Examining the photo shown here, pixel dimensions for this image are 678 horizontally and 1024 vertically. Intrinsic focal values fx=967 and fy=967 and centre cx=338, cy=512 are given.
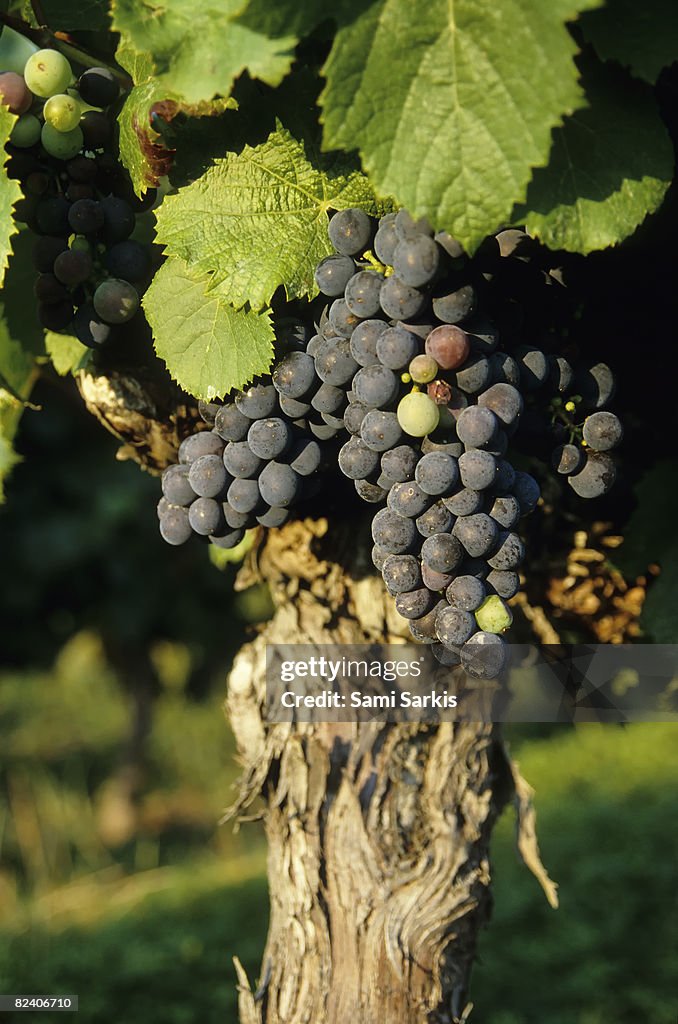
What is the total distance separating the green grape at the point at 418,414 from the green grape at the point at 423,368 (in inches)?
0.5

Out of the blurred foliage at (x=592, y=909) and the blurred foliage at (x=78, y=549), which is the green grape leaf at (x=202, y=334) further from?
the blurred foliage at (x=78, y=549)

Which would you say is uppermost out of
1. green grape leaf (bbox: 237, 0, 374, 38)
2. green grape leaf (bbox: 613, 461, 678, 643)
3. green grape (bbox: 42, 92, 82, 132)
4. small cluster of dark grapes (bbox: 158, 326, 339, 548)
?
green grape leaf (bbox: 237, 0, 374, 38)

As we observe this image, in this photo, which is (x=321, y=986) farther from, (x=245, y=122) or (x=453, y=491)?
(x=245, y=122)

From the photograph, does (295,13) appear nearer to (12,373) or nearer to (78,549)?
(12,373)

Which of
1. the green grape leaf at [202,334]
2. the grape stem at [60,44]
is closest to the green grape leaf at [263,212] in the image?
the green grape leaf at [202,334]

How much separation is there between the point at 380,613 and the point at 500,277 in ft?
1.83

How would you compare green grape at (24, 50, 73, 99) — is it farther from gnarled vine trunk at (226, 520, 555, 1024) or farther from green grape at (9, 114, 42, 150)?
gnarled vine trunk at (226, 520, 555, 1024)

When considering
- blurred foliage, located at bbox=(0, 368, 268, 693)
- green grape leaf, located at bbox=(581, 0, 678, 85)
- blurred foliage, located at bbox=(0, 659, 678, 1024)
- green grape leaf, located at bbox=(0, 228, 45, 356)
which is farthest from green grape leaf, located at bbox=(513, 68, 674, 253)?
blurred foliage, located at bbox=(0, 368, 268, 693)

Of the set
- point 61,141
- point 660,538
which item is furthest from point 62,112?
point 660,538

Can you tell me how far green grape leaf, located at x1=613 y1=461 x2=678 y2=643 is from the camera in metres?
1.22

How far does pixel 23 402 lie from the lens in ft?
4.33

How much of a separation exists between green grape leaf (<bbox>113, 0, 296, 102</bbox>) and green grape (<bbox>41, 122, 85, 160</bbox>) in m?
0.20

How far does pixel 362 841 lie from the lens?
4.36ft

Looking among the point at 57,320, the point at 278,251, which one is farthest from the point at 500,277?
the point at 57,320
